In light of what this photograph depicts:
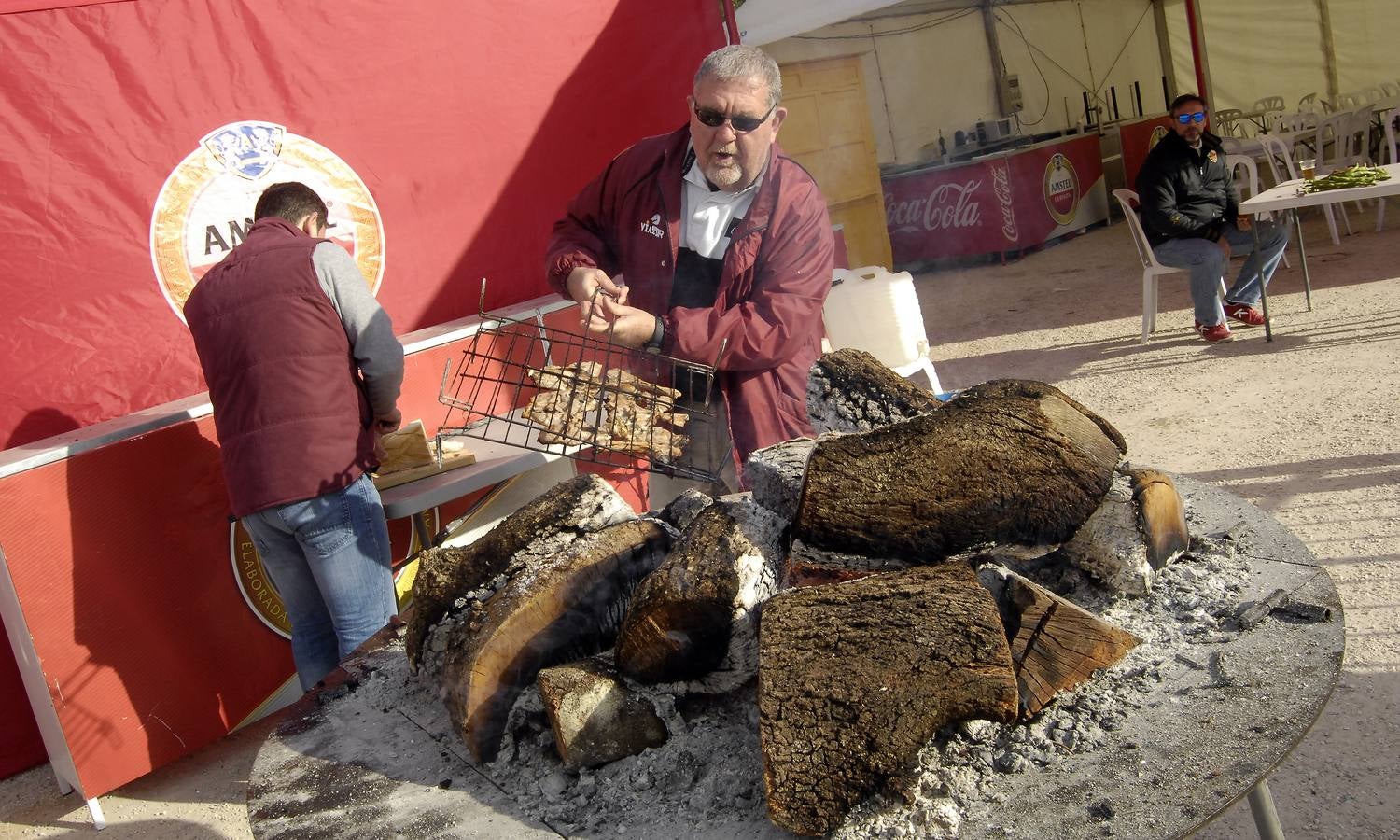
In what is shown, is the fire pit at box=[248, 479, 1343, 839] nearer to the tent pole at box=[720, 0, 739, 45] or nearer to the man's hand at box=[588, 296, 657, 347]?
the man's hand at box=[588, 296, 657, 347]

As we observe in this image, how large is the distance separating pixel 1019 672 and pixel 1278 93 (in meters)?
16.7

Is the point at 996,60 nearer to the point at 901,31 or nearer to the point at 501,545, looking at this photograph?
the point at 901,31

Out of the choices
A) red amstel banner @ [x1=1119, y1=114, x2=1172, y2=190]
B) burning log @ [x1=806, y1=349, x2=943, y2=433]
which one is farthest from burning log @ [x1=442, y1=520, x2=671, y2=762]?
red amstel banner @ [x1=1119, y1=114, x2=1172, y2=190]

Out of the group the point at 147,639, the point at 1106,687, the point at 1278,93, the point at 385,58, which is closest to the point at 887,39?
the point at 1278,93

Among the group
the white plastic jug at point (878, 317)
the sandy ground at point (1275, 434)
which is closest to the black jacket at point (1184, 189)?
the sandy ground at point (1275, 434)

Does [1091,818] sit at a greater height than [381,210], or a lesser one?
lesser

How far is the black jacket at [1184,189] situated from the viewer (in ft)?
22.3

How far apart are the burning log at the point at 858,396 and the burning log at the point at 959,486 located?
0.35 m

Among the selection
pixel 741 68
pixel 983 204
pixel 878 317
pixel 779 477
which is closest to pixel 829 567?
pixel 779 477

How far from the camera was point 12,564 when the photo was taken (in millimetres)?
3268

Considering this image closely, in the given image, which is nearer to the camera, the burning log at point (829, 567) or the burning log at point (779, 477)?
the burning log at point (829, 567)

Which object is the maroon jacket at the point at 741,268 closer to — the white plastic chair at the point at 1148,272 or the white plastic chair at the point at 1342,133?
the white plastic chair at the point at 1148,272

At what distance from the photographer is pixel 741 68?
8.74ft

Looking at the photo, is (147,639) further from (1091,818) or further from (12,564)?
(1091,818)
